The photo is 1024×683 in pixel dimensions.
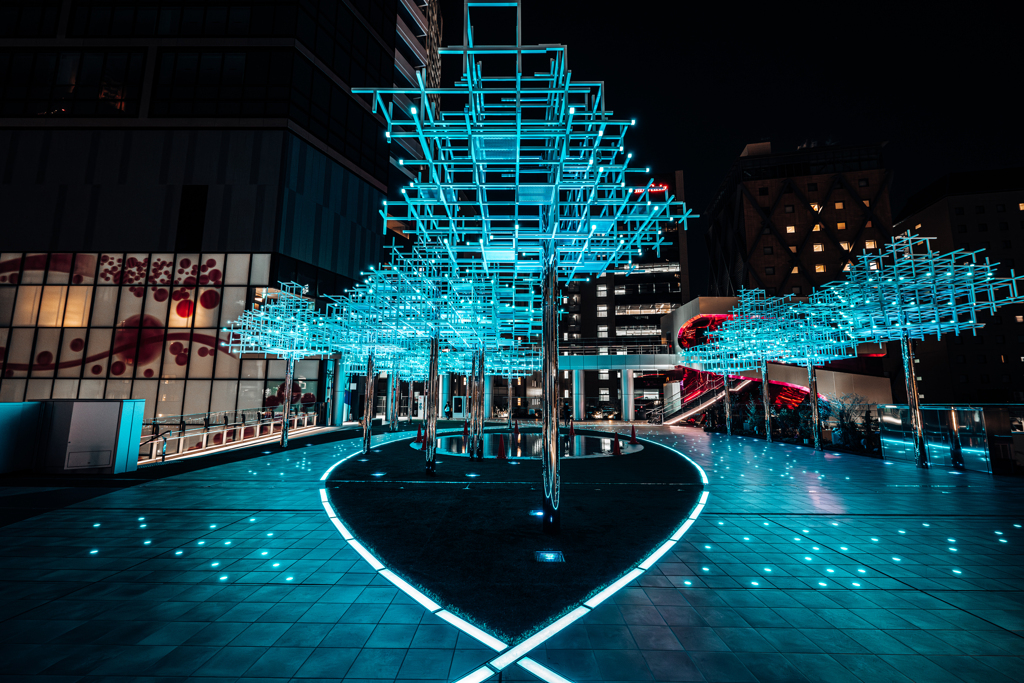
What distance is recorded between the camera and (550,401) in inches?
281

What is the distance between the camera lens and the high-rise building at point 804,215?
2021 inches

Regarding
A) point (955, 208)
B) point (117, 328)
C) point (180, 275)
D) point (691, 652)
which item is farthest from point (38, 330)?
point (955, 208)

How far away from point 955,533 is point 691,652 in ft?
23.0

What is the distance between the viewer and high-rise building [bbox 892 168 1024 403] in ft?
158

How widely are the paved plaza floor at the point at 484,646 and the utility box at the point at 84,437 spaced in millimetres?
4693

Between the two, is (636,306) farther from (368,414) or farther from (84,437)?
(84,437)

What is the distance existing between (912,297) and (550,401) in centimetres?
1582

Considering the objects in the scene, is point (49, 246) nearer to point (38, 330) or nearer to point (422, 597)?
point (38, 330)

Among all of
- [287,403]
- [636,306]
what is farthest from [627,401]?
[636,306]

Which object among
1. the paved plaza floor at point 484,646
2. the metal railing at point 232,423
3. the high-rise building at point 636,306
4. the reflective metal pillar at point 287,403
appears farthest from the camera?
the high-rise building at point 636,306

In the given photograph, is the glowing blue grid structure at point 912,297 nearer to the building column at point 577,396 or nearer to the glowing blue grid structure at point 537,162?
the glowing blue grid structure at point 537,162

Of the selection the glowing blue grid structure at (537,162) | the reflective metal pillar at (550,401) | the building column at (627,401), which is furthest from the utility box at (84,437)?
the building column at (627,401)

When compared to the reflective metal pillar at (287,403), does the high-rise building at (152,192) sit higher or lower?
higher

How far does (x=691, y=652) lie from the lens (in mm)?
3607
